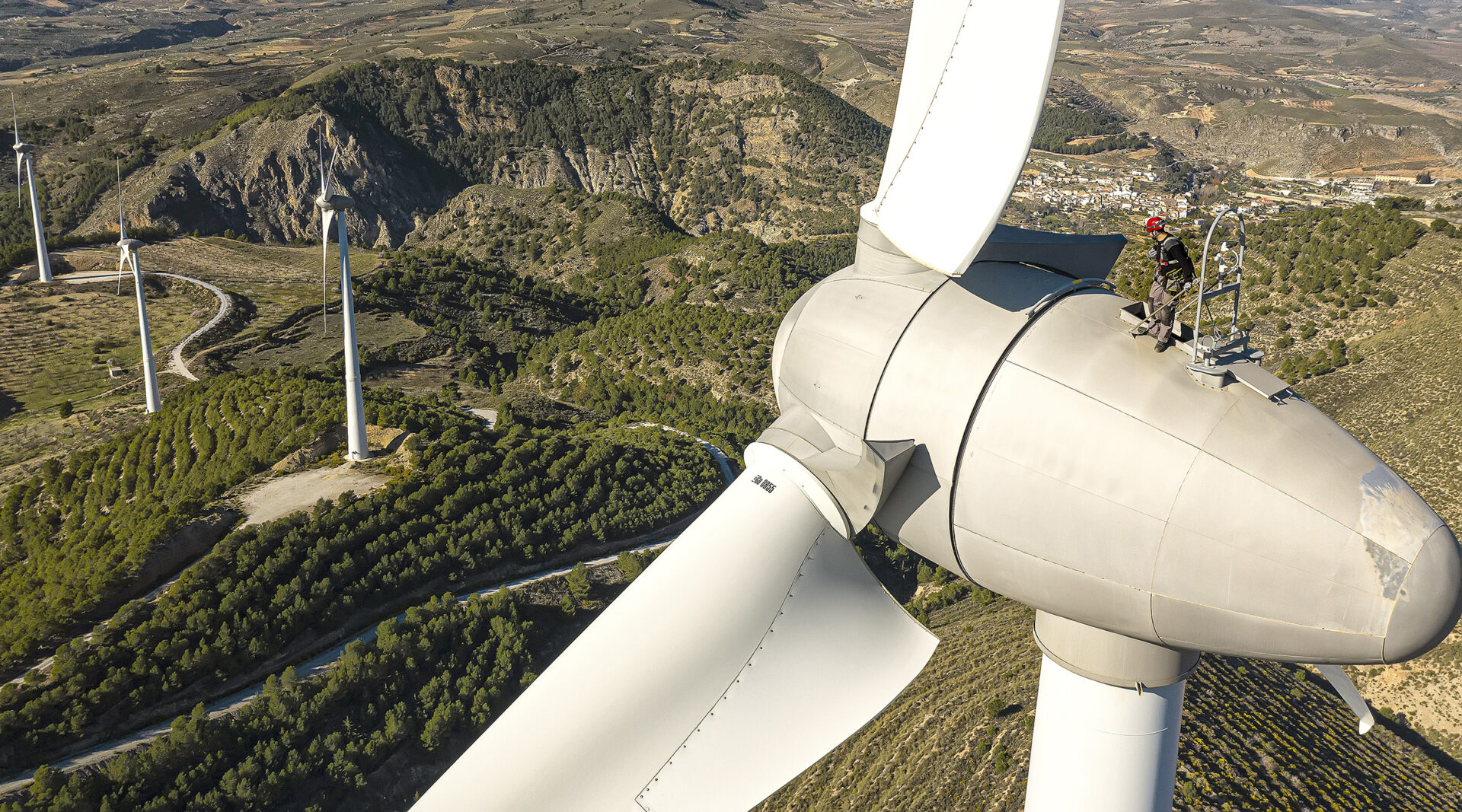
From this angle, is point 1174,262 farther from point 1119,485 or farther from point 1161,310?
point 1119,485

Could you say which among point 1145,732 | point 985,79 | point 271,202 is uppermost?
point 985,79

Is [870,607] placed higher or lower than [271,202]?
higher

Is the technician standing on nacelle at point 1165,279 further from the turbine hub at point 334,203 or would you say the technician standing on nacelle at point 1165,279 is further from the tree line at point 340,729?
the turbine hub at point 334,203

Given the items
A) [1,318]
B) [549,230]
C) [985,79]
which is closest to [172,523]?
[985,79]

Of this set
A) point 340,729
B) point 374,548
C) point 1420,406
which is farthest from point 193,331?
point 1420,406

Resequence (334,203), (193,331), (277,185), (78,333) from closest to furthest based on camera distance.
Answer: (334,203)
(193,331)
(78,333)
(277,185)

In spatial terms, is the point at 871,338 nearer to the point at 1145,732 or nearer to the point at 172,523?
the point at 1145,732
